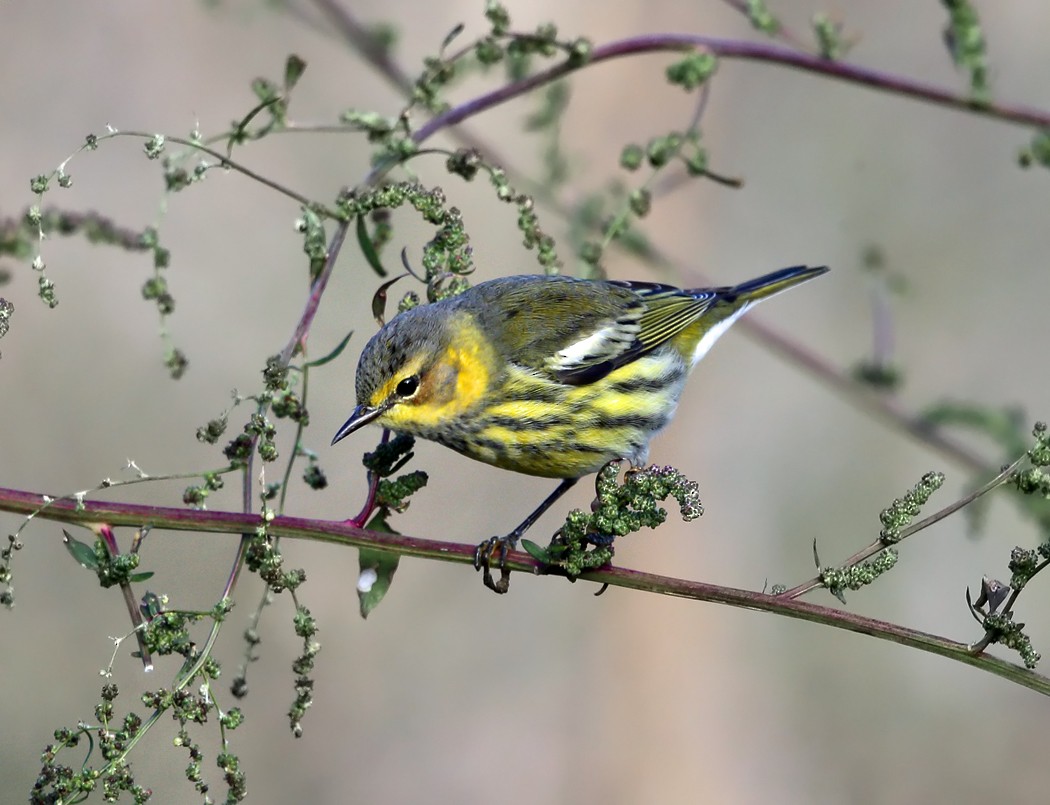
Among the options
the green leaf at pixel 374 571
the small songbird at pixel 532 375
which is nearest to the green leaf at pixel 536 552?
the green leaf at pixel 374 571

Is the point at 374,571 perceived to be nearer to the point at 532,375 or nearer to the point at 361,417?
the point at 361,417

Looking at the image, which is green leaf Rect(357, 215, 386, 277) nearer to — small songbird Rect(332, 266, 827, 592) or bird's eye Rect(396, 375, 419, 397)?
small songbird Rect(332, 266, 827, 592)

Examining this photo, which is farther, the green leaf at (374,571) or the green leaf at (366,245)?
the green leaf at (366,245)

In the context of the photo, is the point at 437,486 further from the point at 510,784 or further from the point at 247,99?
the point at 247,99

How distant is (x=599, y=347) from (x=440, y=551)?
2.00 meters

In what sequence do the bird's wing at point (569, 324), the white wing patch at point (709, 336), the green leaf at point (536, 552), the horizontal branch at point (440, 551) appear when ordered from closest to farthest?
the horizontal branch at point (440, 551)
the green leaf at point (536, 552)
the bird's wing at point (569, 324)
the white wing patch at point (709, 336)

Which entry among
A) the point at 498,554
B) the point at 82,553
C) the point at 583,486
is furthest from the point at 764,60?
the point at 583,486

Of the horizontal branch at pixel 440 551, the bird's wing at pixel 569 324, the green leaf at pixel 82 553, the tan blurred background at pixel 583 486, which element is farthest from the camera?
the tan blurred background at pixel 583 486

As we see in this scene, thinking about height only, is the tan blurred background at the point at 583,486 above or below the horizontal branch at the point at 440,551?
above

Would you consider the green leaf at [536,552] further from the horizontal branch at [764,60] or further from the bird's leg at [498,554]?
the horizontal branch at [764,60]

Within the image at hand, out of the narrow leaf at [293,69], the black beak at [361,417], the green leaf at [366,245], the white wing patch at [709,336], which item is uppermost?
the white wing patch at [709,336]

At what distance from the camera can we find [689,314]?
479 cm

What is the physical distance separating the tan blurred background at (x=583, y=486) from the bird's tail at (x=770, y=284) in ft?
4.95

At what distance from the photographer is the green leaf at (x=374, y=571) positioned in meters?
2.46
